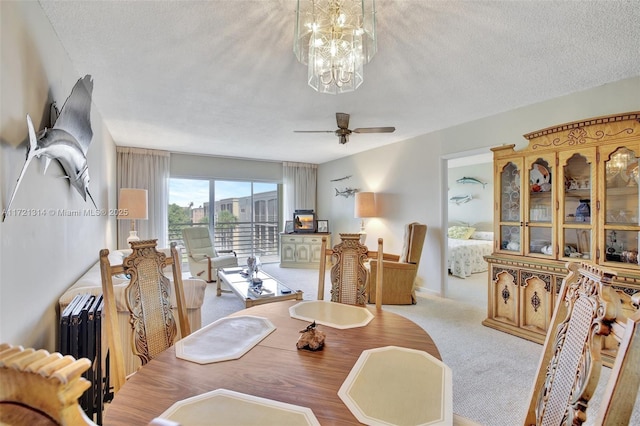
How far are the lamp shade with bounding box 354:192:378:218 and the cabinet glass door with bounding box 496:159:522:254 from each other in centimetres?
216

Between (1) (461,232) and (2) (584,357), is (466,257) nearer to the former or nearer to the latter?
(1) (461,232)

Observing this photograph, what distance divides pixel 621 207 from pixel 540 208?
0.59 metres

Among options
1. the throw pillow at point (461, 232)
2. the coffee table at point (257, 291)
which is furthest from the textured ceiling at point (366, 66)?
the throw pillow at point (461, 232)

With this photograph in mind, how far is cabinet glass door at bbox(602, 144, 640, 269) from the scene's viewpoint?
7.88 feet

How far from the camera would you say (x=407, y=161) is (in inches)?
187

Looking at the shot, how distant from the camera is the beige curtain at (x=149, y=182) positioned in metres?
5.23

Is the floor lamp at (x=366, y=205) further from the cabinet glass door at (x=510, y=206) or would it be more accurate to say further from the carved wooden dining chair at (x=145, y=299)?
the carved wooden dining chair at (x=145, y=299)

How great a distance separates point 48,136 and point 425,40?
7.59 ft

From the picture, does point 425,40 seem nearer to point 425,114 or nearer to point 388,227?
point 425,114

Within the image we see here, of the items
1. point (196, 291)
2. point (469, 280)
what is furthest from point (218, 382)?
point (469, 280)

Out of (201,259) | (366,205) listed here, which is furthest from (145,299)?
(366,205)

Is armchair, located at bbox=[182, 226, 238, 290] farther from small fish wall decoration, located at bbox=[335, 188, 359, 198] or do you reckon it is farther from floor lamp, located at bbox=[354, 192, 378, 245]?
small fish wall decoration, located at bbox=[335, 188, 359, 198]

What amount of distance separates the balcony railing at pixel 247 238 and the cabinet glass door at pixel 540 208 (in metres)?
5.17

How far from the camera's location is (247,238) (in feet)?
22.3
